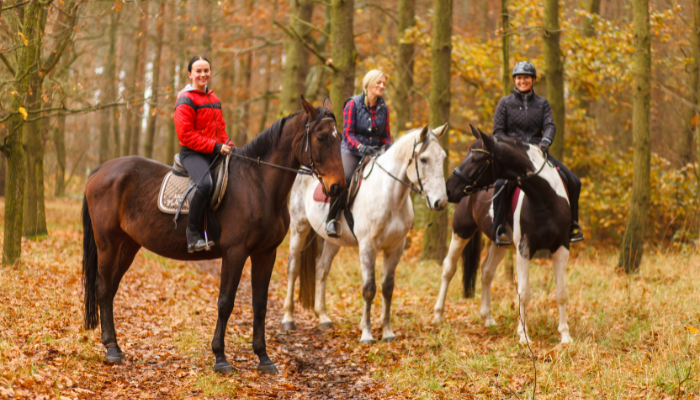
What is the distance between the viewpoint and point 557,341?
6.71m

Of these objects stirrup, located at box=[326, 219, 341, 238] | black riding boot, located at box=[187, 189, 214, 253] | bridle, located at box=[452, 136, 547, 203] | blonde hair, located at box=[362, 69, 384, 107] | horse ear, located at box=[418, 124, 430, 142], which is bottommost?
stirrup, located at box=[326, 219, 341, 238]

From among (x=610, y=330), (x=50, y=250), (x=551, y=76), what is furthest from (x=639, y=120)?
(x=50, y=250)

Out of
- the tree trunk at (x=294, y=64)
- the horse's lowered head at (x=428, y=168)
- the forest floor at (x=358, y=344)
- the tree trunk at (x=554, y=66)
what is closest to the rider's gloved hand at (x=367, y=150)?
the horse's lowered head at (x=428, y=168)

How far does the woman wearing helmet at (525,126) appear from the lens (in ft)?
22.9

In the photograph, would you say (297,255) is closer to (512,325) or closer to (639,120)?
(512,325)

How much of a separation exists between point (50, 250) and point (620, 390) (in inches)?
387

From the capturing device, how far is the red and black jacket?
5.48 metres

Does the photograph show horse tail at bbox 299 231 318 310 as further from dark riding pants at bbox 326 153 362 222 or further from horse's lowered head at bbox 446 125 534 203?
horse's lowered head at bbox 446 125 534 203

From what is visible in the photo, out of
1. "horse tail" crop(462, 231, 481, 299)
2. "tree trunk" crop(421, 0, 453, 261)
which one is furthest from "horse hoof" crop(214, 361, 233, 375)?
"tree trunk" crop(421, 0, 453, 261)

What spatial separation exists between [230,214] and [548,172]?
3.64 meters

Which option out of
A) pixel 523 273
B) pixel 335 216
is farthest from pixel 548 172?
pixel 335 216

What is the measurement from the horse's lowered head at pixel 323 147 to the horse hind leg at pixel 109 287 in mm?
2313

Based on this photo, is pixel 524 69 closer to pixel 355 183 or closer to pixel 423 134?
pixel 423 134

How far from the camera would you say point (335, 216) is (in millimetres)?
7445
